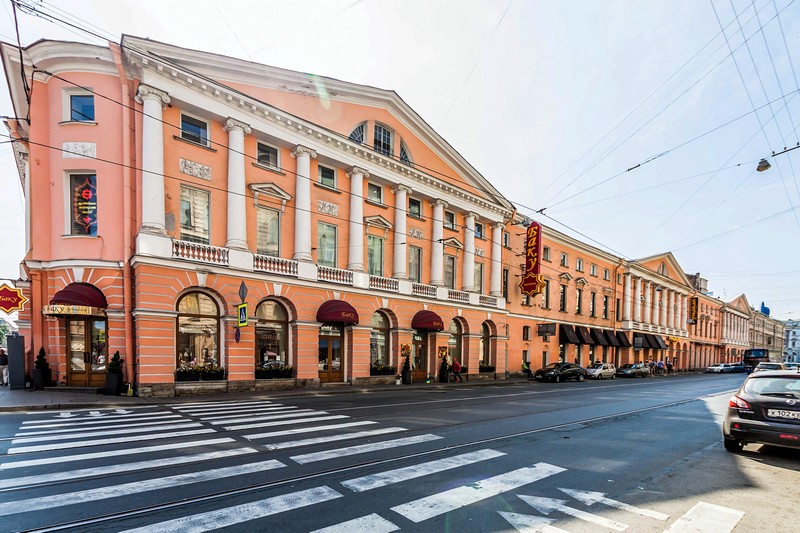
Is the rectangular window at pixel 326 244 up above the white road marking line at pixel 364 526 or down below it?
above

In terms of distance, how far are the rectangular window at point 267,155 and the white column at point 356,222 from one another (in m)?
4.32

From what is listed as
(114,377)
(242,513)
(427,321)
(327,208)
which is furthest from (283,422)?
(427,321)

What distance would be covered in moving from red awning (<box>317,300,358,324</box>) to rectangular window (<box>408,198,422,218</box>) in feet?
28.3

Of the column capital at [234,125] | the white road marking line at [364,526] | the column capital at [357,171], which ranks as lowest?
the white road marking line at [364,526]

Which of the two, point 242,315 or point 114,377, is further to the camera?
point 242,315

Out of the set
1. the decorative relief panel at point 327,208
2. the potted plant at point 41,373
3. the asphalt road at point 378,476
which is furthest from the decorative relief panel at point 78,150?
the asphalt road at point 378,476

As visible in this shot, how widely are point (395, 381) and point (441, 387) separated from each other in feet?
9.36

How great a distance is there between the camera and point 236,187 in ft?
57.5

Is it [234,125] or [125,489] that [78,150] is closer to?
[234,125]

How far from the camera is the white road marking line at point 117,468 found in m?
5.38

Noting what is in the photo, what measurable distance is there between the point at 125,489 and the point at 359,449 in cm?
356

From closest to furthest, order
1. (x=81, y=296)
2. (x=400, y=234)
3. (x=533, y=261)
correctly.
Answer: (x=81, y=296) → (x=400, y=234) → (x=533, y=261)

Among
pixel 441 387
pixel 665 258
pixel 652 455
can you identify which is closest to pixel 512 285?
pixel 441 387

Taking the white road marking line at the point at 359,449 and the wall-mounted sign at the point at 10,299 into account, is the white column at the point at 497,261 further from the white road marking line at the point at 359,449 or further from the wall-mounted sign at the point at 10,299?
the wall-mounted sign at the point at 10,299
